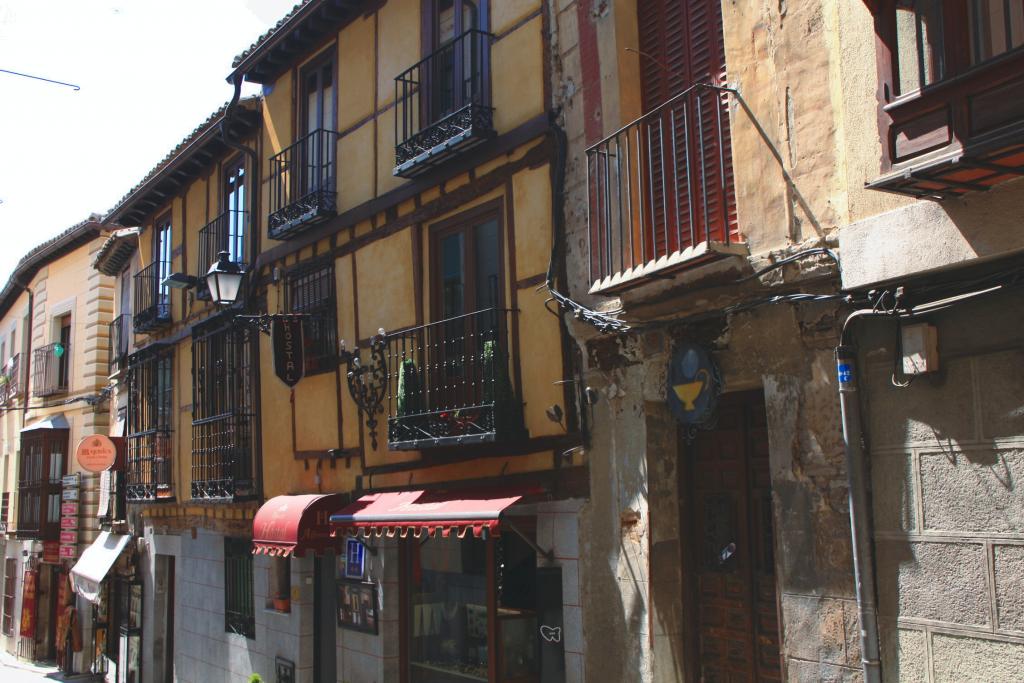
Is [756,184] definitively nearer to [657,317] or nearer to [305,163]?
[657,317]

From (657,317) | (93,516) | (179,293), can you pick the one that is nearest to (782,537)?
(657,317)

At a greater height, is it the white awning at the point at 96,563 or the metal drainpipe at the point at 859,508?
the metal drainpipe at the point at 859,508

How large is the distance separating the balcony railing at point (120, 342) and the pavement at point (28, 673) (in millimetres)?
6322

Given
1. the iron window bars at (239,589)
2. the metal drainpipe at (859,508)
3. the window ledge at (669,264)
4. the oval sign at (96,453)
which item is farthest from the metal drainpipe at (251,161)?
the metal drainpipe at (859,508)

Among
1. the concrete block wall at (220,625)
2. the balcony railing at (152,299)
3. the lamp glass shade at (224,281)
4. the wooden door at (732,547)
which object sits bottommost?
the concrete block wall at (220,625)

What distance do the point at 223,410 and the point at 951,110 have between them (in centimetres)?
1189

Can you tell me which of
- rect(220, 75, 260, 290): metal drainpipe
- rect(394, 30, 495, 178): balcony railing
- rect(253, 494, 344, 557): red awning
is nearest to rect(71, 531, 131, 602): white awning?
rect(220, 75, 260, 290): metal drainpipe

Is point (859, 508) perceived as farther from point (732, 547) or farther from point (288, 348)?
point (288, 348)

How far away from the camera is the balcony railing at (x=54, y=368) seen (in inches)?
935

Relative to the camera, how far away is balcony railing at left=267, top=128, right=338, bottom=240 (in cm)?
1159

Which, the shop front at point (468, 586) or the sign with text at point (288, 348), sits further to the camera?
the sign with text at point (288, 348)

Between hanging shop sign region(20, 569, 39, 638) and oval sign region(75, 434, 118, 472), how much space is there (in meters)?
8.42

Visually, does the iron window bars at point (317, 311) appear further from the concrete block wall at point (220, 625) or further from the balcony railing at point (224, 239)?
the concrete block wall at point (220, 625)

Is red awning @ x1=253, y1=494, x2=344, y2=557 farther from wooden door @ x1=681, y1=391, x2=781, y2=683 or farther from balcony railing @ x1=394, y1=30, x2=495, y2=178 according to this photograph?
wooden door @ x1=681, y1=391, x2=781, y2=683
